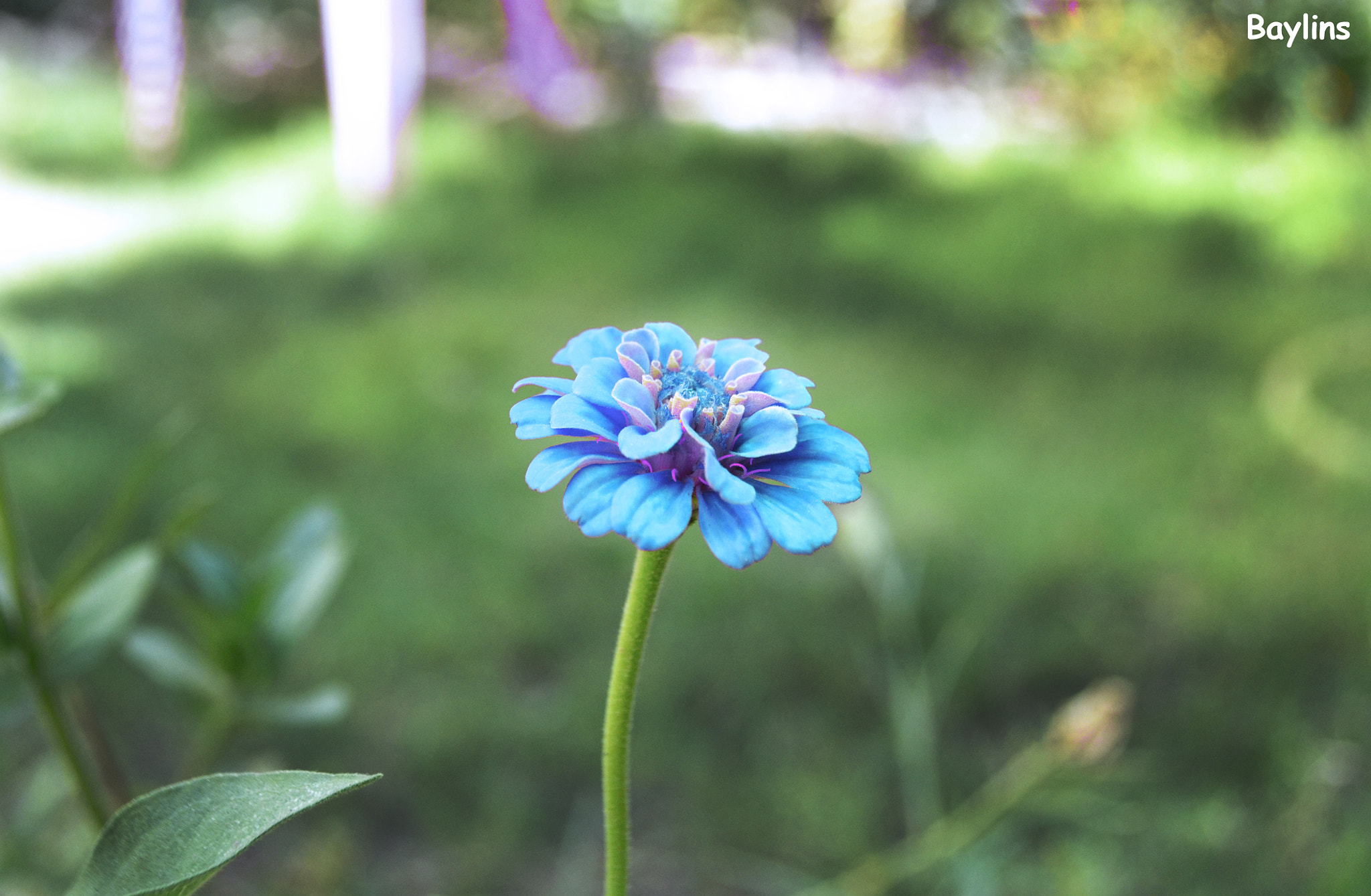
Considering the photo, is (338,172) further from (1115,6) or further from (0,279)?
(1115,6)

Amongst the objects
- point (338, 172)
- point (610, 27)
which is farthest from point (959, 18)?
point (338, 172)

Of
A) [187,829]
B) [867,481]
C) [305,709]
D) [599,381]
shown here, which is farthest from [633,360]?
[867,481]

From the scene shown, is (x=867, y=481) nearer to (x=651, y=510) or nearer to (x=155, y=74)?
(x=651, y=510)

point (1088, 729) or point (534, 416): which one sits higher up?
point (534, 416)

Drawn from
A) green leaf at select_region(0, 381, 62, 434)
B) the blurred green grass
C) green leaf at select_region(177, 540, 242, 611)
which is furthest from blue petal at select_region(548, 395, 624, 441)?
the blurred green grass

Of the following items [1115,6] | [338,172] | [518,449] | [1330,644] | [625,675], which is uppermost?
[1115,6]

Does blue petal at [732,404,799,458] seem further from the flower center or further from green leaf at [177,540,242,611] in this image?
green leaf at [177,540,242,611]
